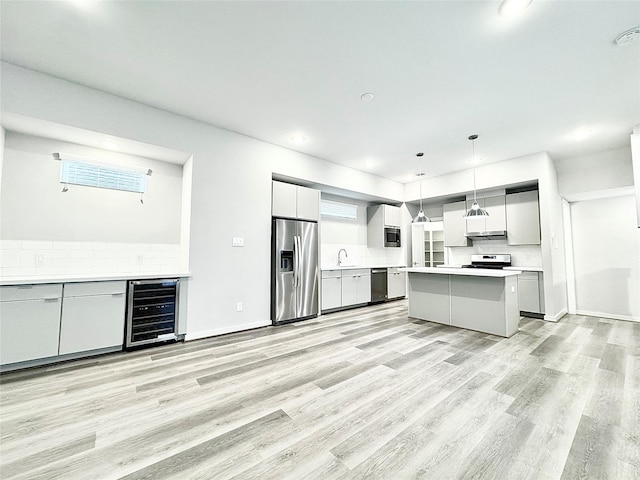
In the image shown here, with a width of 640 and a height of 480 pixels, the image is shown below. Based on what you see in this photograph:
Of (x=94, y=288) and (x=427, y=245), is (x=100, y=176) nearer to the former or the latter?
(x=94, y=288)

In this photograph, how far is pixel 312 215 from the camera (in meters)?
4.97

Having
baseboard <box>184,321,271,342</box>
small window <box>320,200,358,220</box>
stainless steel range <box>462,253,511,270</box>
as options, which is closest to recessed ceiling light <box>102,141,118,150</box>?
baseboard <box>184,321,271,342</box>

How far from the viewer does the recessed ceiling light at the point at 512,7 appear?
194 centimetres

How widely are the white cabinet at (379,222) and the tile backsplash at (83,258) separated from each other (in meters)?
4.35

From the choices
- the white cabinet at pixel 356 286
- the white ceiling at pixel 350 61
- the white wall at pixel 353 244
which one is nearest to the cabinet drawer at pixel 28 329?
the white ceiling at pixel 350 61

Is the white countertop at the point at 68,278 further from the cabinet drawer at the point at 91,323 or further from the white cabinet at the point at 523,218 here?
the white cabinet at the point at 523,218

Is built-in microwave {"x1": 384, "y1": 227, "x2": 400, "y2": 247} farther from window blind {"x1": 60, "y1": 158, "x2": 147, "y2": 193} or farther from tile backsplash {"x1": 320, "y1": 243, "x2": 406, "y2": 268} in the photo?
window blind {"x1": 60, "y1": 158, "x2": 147, "y2": 193}

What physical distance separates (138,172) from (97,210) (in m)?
0.72

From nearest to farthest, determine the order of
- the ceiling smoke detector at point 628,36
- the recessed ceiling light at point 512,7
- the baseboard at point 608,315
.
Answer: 1. the recessed ceiling light at point 512,7
2. the ceiling smoke detector at point 628,36
3. the baseboard at point 608,315

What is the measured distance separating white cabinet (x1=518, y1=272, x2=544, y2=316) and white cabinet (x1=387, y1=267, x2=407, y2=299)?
245 centimetres

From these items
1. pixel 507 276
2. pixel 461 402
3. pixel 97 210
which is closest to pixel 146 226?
pixel 97 210

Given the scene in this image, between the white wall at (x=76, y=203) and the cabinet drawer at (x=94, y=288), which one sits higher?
the white wall at (x=76, y=203)

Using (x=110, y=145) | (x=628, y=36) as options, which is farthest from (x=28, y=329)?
(x=628, y=36)

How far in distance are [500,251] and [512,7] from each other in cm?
483
